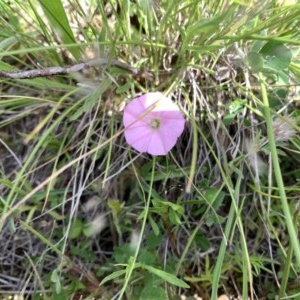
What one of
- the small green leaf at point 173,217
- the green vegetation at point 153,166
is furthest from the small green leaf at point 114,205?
the small green leaf at point 173,217

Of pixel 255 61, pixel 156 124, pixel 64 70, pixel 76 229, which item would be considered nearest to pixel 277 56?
pixel 255 61

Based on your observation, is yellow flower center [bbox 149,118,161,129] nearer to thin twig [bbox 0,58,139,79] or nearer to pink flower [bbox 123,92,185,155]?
pink flower [bbox 123,92,185,155]

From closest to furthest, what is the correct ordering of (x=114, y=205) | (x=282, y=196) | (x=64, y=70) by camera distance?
(x=282, y=196), (x=64, y=70), (x=114, y=205)

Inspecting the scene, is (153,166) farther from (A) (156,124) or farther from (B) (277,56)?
(B) (277,56)

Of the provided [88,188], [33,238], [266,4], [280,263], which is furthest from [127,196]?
[266,4]

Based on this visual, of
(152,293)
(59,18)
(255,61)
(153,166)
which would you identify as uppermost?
(59,18)

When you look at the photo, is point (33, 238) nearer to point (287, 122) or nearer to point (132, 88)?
point (132, 88)
